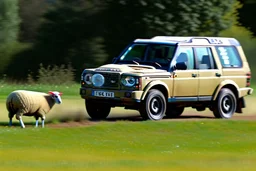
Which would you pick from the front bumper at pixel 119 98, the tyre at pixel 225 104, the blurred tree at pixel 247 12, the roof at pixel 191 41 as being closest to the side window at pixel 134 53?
the roof at pixel 191 41

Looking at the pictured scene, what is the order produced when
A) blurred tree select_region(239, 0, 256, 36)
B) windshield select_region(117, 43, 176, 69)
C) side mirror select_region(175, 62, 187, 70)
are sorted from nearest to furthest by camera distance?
side mirror select_region(175, 62, 187, 70) → windshield select_region(117, 43, 176, 69) → blurred tree select_region(239, 0, 256, 36)

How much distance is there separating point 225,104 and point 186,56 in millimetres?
1950

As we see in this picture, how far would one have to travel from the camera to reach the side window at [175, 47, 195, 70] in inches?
826

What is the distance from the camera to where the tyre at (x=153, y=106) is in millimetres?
20062

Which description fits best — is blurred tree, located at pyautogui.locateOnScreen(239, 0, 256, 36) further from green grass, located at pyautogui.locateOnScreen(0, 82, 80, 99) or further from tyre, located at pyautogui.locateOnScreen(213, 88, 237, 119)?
tyre, located at pyautogui.locateOnScreen(213, 88, 237, 119)

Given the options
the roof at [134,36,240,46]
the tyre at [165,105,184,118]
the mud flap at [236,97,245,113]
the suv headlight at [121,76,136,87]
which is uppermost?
the roof at [134,36,240,46]

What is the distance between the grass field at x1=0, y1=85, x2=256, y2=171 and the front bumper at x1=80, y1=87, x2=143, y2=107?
1.58 ft

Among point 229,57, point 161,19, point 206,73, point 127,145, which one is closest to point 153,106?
point 206,73

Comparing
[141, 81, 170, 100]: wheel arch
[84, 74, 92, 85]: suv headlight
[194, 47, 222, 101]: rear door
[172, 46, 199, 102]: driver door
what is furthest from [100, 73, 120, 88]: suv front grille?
[194, 47, 222, 101]: rear door

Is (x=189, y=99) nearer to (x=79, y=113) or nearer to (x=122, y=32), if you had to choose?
(x=79, y=113)

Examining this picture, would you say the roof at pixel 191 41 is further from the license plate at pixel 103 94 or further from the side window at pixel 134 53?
the license plate at pixel 103 94

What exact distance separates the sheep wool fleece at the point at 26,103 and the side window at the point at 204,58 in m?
4.52

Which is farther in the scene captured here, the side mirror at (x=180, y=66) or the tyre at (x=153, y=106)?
the side mirror at (x=180, y=66)

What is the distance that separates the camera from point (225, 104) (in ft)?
72.8
